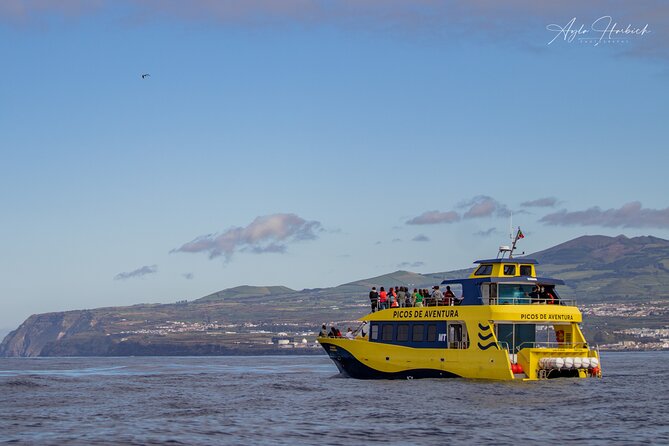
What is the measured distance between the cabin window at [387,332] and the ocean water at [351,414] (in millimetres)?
4168

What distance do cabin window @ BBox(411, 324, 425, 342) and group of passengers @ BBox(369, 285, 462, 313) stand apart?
164 centimetres

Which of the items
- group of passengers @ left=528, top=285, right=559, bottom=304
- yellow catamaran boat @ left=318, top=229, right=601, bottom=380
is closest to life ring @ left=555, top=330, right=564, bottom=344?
yellow catamaran boat @ left=318, top=229, right=601, bottom=380

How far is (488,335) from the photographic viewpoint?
54625 millimetres

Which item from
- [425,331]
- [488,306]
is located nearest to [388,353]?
[425,331]

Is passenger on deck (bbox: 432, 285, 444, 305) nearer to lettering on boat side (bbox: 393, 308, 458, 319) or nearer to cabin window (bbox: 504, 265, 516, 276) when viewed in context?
lettering on boat side (bbox: 393, 308, 458, 319)

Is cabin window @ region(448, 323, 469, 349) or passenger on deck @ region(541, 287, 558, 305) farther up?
passenger on deck @ region(541, 287, 558, 305)

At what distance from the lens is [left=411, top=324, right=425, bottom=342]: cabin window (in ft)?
195

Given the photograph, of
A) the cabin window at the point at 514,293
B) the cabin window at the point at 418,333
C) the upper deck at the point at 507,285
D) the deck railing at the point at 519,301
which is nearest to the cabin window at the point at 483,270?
the upper deck at the point at 507,285

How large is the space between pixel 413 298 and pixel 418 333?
3724 mm

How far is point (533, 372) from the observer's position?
54062 millimetres

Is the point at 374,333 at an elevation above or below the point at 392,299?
below

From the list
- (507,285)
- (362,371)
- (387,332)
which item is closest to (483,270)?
(507,285)

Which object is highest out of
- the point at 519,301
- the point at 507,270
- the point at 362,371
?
the point at 507,270

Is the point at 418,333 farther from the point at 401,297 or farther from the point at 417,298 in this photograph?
the point at 401,297
